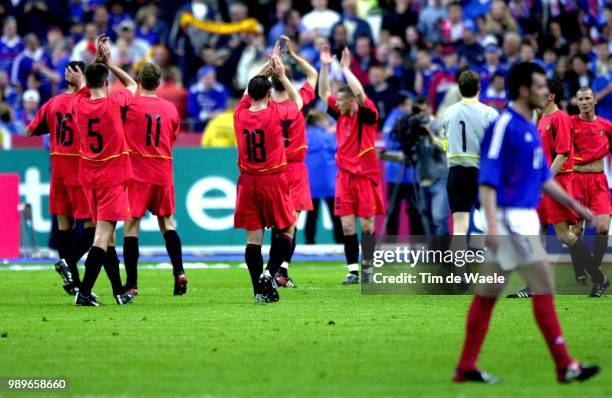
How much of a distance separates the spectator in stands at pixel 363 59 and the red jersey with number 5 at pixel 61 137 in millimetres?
11211

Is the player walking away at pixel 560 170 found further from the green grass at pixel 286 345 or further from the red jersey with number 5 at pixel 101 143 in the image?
the red jersey with number 5 at pixel 101 143

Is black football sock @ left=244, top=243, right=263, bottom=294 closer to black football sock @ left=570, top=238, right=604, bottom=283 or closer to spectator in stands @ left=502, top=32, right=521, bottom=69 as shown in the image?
black football sock @ left=570, top=238, right=604, bottom=283

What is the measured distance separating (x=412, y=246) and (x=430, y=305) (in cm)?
570

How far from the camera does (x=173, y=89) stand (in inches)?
1040

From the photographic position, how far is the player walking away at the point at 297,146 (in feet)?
57.0

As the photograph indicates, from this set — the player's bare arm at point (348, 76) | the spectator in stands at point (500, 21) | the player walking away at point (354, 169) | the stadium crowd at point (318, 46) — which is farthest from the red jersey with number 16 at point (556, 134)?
the spectator in stands at point (500, 21)

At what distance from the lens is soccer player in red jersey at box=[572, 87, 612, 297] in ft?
56.2

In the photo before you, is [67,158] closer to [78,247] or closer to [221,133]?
[78,247]

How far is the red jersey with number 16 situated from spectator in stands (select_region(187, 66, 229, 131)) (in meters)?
11.2

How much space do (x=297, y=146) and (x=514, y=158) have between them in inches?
340

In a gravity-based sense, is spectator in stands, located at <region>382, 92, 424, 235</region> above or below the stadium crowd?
below

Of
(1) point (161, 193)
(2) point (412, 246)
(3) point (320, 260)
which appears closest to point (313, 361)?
(1) point (161, 193)
